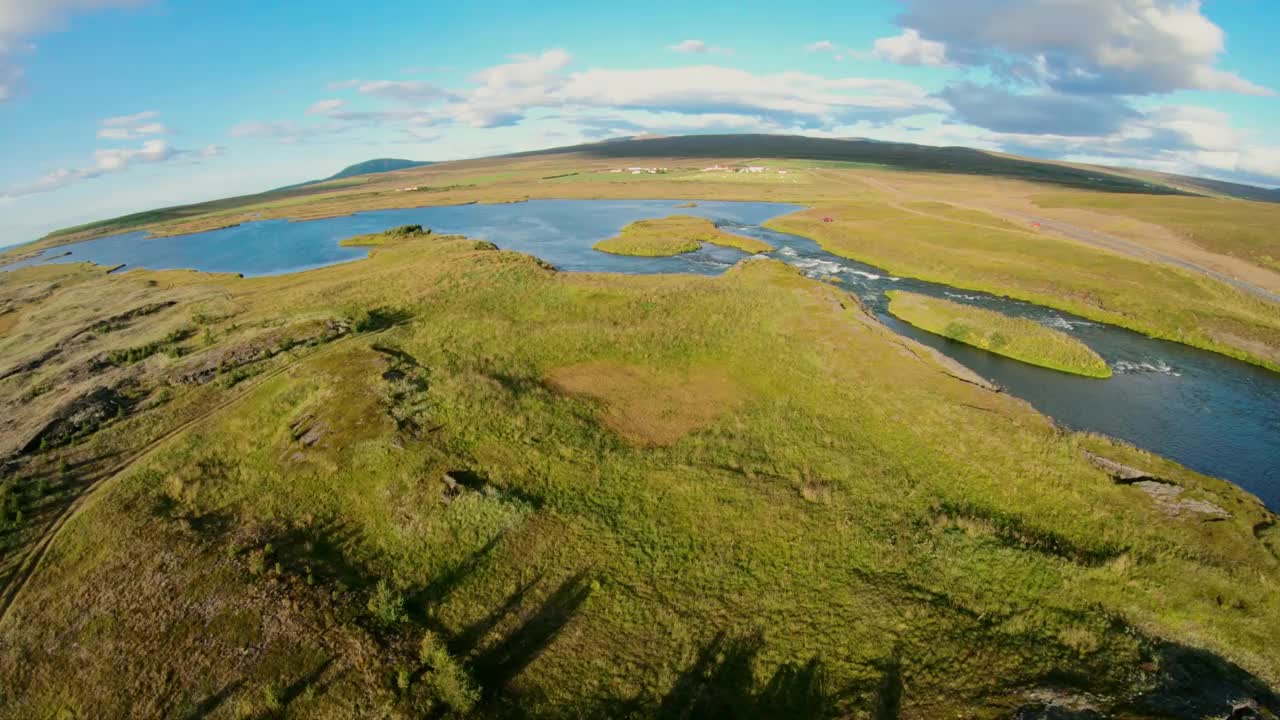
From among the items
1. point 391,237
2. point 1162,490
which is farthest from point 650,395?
point 391,237

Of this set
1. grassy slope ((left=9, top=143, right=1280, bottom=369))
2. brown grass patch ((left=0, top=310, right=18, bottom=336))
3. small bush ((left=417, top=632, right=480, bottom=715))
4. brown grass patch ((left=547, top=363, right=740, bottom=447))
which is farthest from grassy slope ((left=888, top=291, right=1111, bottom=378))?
brown grass patch ((left=0, top=310, right=18, bottom=336))

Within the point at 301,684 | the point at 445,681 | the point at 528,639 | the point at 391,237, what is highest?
the point at 391,237

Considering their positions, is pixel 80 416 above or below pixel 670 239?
below

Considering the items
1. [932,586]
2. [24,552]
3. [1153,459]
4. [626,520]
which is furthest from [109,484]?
[1153,459]

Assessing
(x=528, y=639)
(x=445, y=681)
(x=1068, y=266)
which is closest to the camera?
(x=445, y=681)

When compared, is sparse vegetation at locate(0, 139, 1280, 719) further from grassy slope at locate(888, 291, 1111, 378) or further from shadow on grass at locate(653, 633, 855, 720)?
grassy slope at locate(888, 291, 1111, 378)

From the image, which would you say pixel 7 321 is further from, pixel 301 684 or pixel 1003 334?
pixel 1003 334

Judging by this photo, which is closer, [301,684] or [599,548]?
[301,684]

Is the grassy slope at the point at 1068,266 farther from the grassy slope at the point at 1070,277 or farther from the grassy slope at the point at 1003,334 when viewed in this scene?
the grassy slope at the point at 1003,334

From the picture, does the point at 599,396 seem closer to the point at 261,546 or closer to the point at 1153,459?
the point at 261,546
